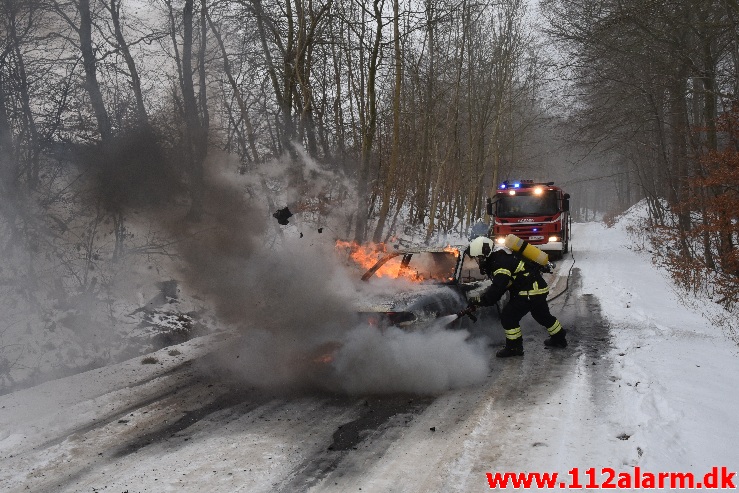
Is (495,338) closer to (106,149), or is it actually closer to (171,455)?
(171,455)

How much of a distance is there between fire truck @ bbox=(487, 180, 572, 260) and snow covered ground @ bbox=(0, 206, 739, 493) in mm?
10910

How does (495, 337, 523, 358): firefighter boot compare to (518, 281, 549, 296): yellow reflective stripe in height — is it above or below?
below

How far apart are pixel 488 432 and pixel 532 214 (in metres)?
14.9

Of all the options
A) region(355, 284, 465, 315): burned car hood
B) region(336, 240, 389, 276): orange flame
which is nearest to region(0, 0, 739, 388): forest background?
region(336, 240, 389, 276): orange flame

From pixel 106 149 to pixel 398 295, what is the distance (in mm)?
7663

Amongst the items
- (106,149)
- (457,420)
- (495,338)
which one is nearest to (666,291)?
(495,338)

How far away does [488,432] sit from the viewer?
512 centimetres

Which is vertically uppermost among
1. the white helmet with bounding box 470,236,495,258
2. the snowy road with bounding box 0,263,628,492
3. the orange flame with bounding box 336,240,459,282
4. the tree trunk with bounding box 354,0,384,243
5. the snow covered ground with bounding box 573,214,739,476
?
the tree trunk with bounding box 354,0,384,243

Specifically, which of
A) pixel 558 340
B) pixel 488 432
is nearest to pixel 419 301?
pixel 488 432

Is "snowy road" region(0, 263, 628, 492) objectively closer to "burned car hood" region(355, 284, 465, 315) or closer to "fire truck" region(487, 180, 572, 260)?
"burned car hood" region(355, 284, 465, 315)

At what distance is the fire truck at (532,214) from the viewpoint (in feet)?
61.8

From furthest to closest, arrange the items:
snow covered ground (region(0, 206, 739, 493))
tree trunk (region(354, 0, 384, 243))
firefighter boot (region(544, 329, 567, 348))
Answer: tree trunk (region(354, 0, 384, 243)) → firefighter boot (region(544, 329, 567, 348)) → snow covered ground (region(0, 206, 739, 493))

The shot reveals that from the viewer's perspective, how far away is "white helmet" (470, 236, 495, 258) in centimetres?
768

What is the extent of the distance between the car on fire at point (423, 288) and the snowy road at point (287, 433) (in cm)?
95
